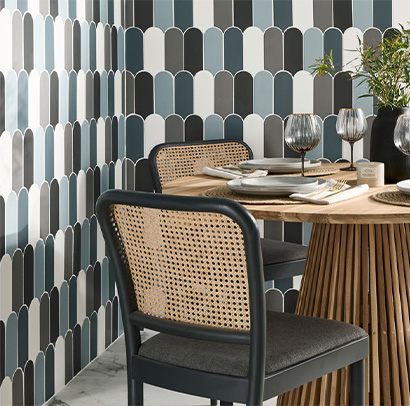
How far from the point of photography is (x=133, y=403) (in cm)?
180

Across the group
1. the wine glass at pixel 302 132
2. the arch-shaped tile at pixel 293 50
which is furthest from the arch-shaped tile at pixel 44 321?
the arch-shaped tile at pixel 293 50

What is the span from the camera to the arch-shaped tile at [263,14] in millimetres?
3420

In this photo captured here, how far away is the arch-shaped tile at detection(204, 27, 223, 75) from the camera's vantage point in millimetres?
3469

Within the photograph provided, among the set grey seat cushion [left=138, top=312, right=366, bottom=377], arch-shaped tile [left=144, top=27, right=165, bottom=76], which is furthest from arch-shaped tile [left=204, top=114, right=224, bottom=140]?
grey seat cushion [left=138, top=312, right=366, bottom=377]

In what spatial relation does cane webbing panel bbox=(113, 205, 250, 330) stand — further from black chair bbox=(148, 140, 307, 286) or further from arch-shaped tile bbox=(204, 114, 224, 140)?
arch-shaped tile bbox=(204, 114, 224, 140)

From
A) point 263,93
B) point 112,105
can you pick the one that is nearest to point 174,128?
point 112,105

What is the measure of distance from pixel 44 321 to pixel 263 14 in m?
1.73

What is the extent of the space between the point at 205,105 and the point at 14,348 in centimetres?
155

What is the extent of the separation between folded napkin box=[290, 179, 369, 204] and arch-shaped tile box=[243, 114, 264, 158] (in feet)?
4.46

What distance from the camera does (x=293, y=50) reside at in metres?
3.43

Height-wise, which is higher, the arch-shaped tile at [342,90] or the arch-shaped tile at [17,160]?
the arch-shaped tile at [342,90]

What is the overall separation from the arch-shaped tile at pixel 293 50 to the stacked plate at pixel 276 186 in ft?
4.47

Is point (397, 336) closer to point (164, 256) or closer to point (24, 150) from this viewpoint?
point (164, 256)

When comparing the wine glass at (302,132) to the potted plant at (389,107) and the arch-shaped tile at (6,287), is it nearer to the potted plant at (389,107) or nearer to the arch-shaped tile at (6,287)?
the potted plant at (389,107)
